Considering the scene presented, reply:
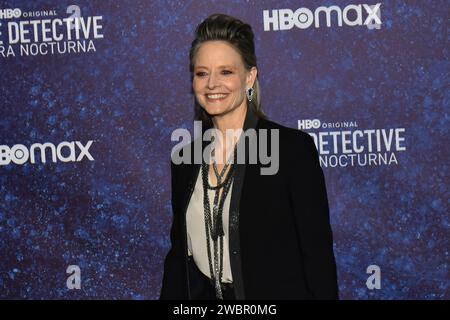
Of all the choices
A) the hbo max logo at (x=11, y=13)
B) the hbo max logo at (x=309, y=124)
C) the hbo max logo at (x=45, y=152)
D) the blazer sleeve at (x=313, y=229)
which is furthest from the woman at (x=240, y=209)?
the hbo max logo at (x=11, y=13)

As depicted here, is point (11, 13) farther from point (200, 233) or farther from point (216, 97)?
point (200, 233)

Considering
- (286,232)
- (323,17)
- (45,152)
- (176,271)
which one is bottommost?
(176,271)

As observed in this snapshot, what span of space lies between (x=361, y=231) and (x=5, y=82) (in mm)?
2199

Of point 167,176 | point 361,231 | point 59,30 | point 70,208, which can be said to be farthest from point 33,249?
point 361,231

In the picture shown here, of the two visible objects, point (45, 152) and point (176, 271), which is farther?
point (45, 152)

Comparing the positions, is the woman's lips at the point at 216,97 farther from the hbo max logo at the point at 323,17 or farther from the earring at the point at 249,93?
the hbo max logo at the point at 323,17

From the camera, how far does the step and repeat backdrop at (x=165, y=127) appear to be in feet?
11.1

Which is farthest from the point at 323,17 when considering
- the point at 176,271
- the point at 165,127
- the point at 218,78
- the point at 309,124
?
the point at 176,271

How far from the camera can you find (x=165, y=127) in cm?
352

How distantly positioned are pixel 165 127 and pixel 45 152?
2.35 ft

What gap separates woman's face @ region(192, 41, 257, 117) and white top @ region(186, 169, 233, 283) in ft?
0.93

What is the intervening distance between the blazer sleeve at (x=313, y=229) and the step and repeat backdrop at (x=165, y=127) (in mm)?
1518

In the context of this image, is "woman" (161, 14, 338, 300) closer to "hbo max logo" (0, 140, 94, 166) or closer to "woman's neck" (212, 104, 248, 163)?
"woman's neck" (212, 104, 248, 163)

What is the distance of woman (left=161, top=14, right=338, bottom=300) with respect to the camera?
194 cm
